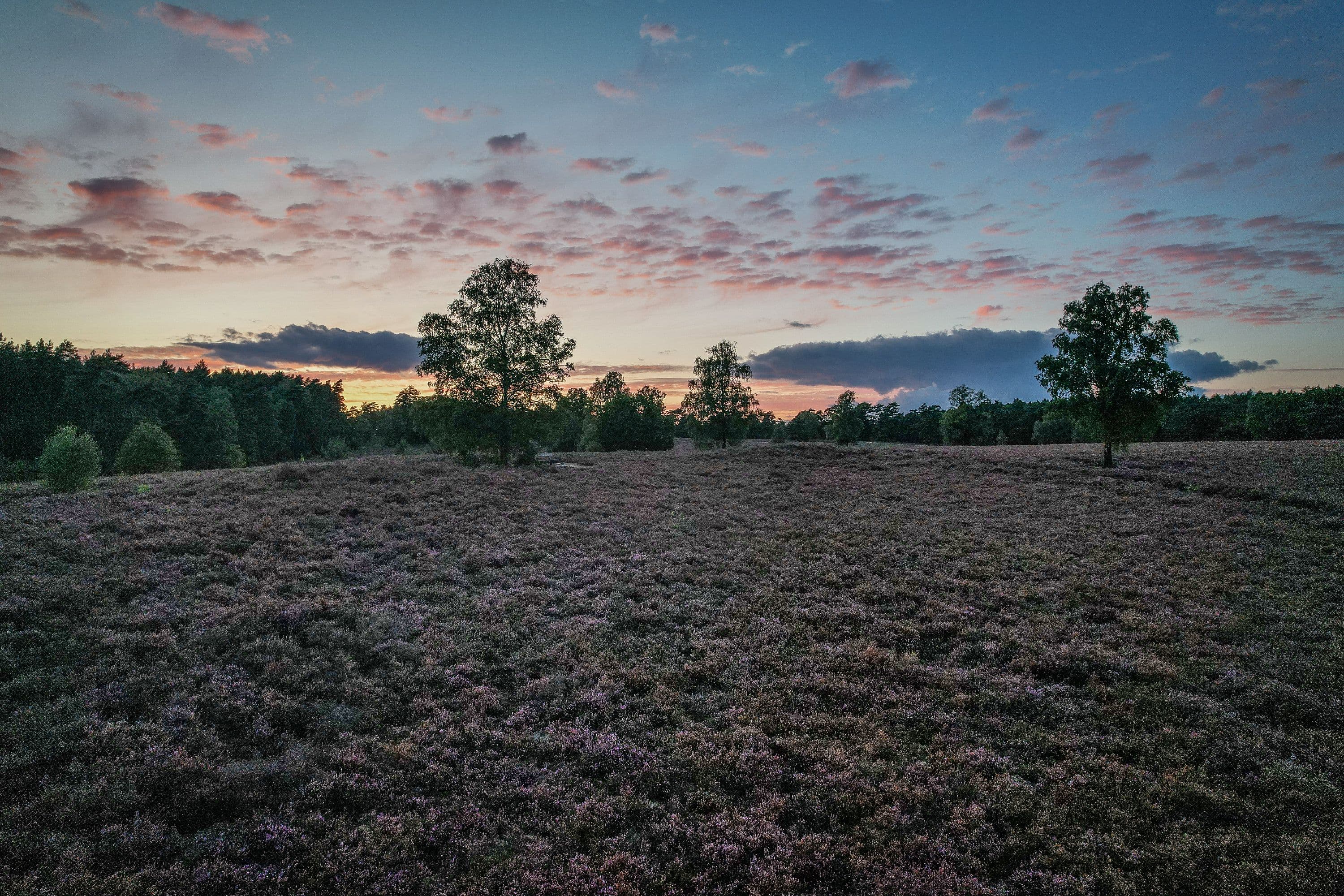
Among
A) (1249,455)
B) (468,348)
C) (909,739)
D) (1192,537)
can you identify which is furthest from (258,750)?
(1249,455)

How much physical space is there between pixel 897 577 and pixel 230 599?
2074 centimetres

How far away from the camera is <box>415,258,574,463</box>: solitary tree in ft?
130

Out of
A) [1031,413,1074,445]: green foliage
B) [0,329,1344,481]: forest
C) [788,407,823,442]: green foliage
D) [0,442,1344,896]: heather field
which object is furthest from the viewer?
[788,407,823,442]: green foliage

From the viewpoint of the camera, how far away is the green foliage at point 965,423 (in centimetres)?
9431

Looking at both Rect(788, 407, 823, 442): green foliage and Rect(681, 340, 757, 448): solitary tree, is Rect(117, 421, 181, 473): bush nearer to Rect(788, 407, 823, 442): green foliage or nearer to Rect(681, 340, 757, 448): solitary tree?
Rect(681, 340, 757, 448): solitary tree

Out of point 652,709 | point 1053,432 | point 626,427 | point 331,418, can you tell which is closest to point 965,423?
point 1053,432

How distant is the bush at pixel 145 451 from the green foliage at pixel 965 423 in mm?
105335

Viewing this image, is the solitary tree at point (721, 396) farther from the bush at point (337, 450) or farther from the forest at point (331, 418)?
the bush at point (337, 450)

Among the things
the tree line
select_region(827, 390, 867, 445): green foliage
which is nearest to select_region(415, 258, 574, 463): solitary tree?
the tree line

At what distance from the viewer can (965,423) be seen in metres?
95.4

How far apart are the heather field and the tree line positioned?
16.7 m

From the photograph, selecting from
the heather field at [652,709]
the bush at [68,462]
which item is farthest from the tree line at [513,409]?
the heather field at [652,709]

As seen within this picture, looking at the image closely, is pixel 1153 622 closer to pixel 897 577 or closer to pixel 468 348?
pixel 897 577

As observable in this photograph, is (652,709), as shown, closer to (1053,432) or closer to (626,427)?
(626,427)
